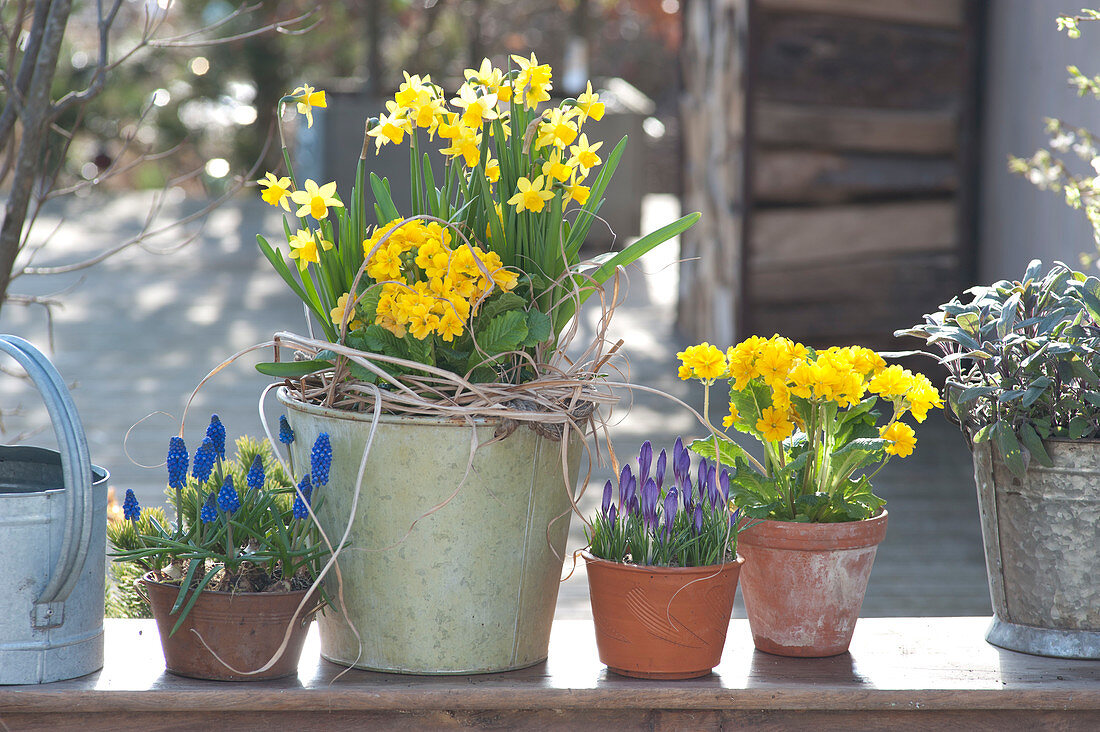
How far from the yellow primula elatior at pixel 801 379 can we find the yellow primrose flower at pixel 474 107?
32cm

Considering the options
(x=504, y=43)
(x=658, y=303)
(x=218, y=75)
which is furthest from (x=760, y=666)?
(x=504, y=43)

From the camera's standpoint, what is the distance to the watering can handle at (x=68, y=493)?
1068 millimetres

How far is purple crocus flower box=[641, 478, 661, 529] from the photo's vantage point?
1.16 metres

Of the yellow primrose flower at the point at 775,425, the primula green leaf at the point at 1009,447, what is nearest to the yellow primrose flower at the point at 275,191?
the yellow primrose flower at the point at 775,425

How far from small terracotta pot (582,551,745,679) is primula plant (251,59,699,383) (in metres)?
0.25

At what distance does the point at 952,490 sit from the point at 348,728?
2.90 meters

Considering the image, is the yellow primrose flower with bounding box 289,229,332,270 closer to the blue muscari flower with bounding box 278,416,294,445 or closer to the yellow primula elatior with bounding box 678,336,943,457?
the blue muscari flower with bounding box 278,416,294,445

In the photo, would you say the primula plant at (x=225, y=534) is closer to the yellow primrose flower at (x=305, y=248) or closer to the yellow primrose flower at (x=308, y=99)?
the yellow primrose flower at (x=305, y=248)

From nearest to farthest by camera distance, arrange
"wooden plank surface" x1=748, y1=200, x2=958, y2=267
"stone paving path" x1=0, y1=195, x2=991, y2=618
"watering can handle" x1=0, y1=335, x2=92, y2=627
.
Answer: "watering can handle" x1=0, y1=335, x2=92, y2=627 → "stone paving path" x1=0, y1=195, x2=991, y2=618 → "wooden plank surface" x1=748, y1=200, x2=958, y2=267

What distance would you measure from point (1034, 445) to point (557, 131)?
608 millimetres

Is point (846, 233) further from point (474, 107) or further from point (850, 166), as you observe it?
point (474, 107)

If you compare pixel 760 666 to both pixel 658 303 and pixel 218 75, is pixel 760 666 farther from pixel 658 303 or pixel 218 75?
pixel 218 75

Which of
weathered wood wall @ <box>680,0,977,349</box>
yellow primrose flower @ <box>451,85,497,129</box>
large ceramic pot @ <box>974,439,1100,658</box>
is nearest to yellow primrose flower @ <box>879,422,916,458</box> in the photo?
large ceramic pot @ <box>974,439,1100,658</box>

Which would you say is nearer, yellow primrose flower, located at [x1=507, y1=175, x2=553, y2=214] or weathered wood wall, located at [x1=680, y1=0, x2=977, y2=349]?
yellow primrose flower, located at [x1=507, y1=175, x2=553, y2=214]
